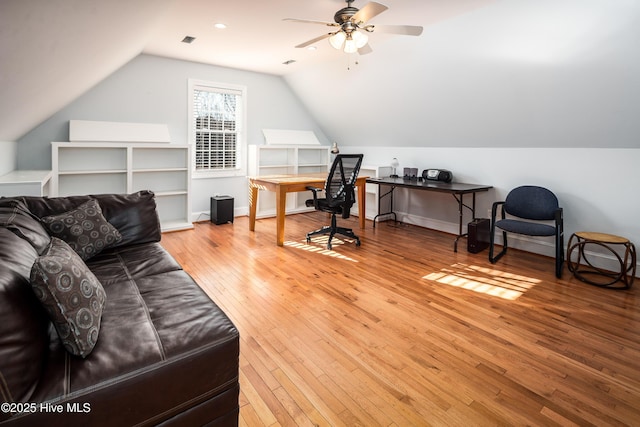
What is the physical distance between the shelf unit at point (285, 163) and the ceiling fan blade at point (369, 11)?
3.45 metres

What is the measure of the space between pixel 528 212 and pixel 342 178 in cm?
217

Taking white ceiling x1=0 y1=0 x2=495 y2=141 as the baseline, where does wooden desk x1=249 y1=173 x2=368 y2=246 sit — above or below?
below

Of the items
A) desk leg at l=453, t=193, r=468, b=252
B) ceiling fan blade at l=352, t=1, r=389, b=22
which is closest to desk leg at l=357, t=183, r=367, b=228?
desk leg at l=453, t=193, r=468, b=252

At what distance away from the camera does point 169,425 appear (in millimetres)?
1263

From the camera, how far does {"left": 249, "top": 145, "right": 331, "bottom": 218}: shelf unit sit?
Result: 6.09 metres

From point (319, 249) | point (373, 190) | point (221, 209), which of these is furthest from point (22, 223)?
point (373, 190)

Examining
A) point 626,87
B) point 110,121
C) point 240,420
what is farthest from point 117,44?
point 626,87

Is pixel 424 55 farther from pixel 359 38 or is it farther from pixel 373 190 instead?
pixel 373 190

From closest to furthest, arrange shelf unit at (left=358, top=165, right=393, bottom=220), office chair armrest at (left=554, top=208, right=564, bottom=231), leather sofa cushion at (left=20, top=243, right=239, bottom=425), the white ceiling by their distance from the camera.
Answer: leather sofa cushion at (left=20, top=243, right=239, bottom=425)
the white ceiling
office chair armrest at (left=554, top=208, right=564, bottom=231)
shelf unit at (left=358, top=165, right=393, bottom=220)

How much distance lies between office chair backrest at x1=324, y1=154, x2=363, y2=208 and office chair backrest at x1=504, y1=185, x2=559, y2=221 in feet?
6.02

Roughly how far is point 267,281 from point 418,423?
77.6 inches

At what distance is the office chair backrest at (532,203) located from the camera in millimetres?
3855

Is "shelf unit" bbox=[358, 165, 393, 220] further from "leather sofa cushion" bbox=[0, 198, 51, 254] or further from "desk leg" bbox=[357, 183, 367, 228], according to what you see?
"leather sofa cushion" bbox=[0, 198, 51, 254]

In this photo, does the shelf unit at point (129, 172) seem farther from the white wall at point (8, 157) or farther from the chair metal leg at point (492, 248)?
the chair metal leg at point (492, 248)
